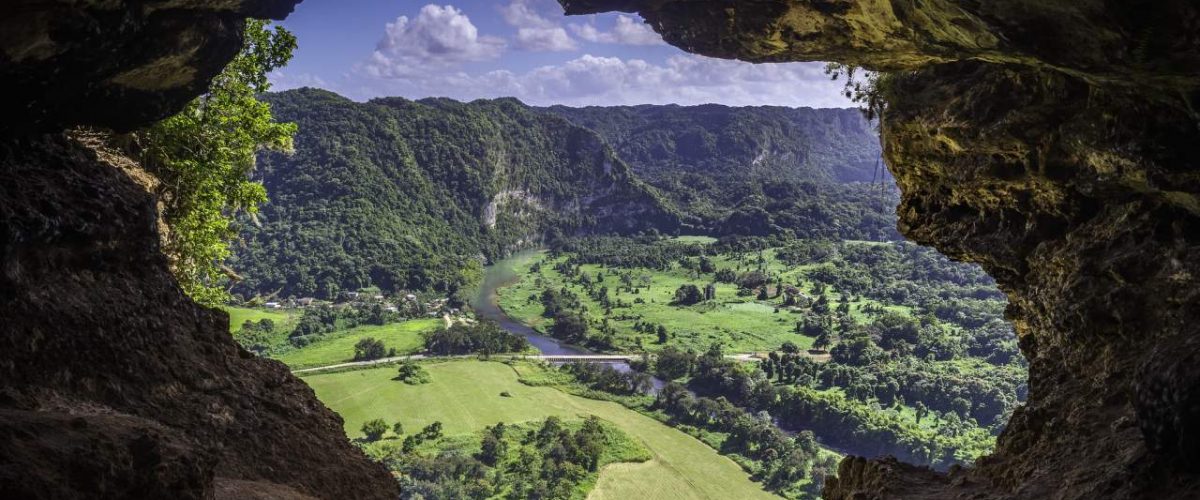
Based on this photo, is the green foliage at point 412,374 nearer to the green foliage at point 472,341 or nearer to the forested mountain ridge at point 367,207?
the green foliage at point 472,341

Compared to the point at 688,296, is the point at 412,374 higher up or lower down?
higher up

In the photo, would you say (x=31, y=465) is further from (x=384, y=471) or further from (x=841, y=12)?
(x=841, y=12)

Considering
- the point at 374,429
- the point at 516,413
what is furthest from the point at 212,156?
the point at 516,413

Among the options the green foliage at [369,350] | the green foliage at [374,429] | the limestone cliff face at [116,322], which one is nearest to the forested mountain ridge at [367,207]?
the green foliage at [369,350]

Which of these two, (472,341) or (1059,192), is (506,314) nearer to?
(472,341)

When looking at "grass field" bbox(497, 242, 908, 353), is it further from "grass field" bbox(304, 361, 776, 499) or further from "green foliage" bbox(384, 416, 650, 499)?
"green foliage" bbox(384, 416, 650, 499)

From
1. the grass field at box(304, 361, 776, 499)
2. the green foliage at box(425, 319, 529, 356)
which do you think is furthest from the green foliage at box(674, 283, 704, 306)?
the grass field at box(304, 361, 776, 499)
